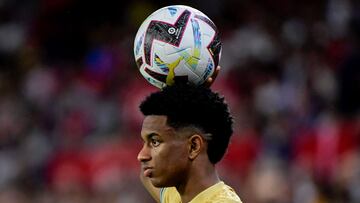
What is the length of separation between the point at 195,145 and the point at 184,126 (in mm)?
100

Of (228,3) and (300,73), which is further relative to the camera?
(228,3)

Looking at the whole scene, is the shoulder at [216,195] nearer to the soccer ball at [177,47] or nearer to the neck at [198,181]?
the neck at [198,181]

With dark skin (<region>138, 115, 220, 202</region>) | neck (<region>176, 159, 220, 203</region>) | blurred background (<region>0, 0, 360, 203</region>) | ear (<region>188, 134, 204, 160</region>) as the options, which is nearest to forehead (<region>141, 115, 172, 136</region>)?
dark skin (<region>138, 115, 220, 202</region>)

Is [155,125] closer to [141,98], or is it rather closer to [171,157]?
[171,157]

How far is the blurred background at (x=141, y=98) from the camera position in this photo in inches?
370

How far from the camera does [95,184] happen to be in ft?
35.4

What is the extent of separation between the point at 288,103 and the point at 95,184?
2177mm

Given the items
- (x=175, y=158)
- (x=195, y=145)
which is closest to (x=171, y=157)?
(x=175, y=158)

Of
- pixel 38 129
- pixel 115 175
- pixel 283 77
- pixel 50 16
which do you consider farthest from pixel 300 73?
pixel 50 16

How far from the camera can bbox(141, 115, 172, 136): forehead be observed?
4.88 meters

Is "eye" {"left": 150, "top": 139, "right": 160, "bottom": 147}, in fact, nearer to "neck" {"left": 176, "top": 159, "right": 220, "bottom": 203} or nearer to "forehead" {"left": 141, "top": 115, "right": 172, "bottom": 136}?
"forehead" {"left": 141, "top": 115, "right": 172, "bottom": 136}

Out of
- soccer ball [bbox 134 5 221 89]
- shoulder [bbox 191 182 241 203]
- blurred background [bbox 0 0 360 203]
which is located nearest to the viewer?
shoulder [bbox 191 182 241 203]

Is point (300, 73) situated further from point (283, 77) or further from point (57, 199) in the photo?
point (57, 199)

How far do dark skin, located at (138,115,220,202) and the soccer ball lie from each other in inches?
11.4
